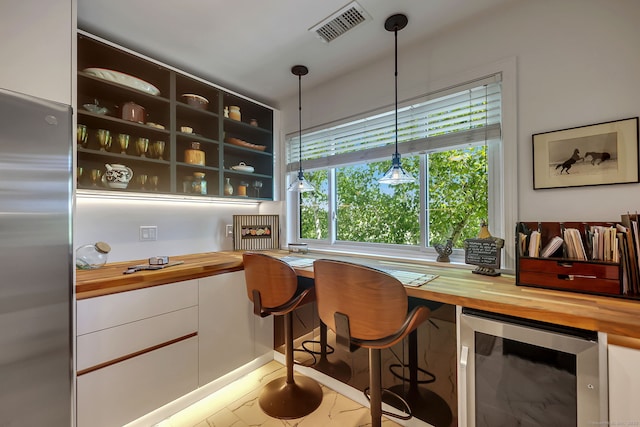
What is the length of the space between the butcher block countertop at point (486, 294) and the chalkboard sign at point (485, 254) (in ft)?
0.21

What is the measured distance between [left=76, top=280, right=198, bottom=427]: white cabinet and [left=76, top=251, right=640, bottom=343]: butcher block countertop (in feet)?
0.24

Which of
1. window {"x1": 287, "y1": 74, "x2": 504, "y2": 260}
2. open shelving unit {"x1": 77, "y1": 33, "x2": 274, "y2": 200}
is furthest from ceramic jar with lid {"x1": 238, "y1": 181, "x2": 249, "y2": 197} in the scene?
window {"x1": 287, "y1": 74, "x2": 504, "y2": 260}

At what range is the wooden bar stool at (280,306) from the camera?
1.53 m

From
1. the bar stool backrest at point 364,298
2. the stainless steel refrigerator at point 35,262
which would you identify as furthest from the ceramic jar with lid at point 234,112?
the bar stool backrest at point 364,298

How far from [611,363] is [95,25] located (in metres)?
3.03

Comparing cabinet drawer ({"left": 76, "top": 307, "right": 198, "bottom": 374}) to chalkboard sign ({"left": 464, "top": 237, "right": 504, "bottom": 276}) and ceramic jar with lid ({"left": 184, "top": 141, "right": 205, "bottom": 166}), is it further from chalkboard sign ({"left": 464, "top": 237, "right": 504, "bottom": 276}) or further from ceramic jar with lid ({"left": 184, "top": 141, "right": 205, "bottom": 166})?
chalkboard sign ({"left": 464, "top": 237, "right": 504, "bottom": 276})

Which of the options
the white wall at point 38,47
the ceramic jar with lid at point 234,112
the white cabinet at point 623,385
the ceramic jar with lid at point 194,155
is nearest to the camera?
the white cabinet at point 623,385

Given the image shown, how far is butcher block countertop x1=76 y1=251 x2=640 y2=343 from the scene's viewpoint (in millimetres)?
895

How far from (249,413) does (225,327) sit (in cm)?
54

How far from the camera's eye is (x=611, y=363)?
0.87m

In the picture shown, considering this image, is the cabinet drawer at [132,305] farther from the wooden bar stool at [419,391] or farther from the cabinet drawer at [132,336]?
the wooden bar stool at [419,391]

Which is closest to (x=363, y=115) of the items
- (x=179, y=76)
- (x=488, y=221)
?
(x=488, y=221)

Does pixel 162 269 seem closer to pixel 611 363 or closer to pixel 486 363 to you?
pixel 486 363

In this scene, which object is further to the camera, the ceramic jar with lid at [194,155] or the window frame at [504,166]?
the ceramic jar with lid at [194,155]
